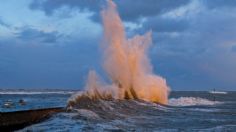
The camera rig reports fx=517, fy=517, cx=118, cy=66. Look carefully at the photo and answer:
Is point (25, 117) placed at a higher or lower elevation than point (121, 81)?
lower

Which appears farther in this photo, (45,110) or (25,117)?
(45,110)

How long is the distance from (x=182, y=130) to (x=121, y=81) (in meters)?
36.6

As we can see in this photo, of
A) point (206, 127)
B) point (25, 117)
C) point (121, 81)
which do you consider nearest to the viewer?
point (25, 117)

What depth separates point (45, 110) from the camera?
95.9 feet

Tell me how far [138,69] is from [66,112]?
33.4 m

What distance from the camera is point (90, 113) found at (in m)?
33.3

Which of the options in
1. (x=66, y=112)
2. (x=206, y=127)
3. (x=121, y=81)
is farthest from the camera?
(x=121, y=81)

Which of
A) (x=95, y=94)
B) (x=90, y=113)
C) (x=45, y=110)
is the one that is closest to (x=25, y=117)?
(x=45, y=110)

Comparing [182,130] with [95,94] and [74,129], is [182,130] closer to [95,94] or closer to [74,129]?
[74,129]

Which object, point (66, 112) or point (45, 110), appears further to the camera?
point (66, 112)

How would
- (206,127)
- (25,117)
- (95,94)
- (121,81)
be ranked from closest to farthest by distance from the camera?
1. (25,117)
2. (206,127)
3. (95,94)
4. (121,81)

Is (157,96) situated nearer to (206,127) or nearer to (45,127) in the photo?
(206,127)

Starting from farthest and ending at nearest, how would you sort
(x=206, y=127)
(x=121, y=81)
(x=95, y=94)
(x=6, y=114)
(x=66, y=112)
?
(x=121, y=81) < (x=95, y=94) < (x=66, y=112) < (x=206, y=127) < (x=6, y=114)

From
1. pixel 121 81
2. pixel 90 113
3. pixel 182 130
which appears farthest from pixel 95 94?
pixel 182 130
